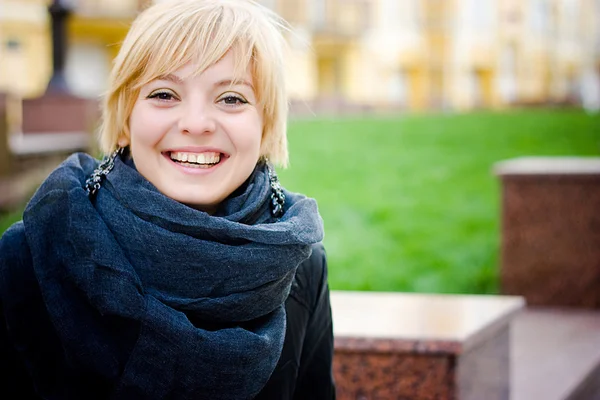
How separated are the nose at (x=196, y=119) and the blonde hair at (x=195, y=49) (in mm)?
81

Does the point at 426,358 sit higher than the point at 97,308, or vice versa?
the point at 97,308

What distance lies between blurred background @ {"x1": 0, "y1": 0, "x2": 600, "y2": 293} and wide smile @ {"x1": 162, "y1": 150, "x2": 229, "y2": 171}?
641mm

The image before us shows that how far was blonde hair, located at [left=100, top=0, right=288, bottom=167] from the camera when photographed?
77.0 inches

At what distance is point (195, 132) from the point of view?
1.99 metres

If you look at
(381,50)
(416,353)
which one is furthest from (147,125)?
(381,50)

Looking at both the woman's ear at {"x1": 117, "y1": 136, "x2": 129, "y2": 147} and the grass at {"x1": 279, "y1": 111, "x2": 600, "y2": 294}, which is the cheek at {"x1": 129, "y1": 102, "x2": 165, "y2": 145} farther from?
the grass at {"x1": 279, "y1": 111, "x2": 600, "y2": 294}

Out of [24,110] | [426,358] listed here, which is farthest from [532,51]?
[426,358]

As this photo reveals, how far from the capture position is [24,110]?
13.7m

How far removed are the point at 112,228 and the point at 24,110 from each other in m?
12.4

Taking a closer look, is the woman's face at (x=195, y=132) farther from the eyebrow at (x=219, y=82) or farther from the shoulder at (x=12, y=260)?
the shoulder at (x=12, y=260)

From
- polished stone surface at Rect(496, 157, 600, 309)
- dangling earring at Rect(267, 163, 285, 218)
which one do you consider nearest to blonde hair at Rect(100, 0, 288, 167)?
dangling earring at Rect(267, 163, 285, 218)

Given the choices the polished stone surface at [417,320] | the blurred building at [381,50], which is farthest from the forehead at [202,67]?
the blurred building at [381,50]

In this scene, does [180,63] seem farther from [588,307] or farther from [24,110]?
[24,110]

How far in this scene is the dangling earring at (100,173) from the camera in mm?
2025
